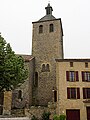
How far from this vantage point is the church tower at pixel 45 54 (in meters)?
37.3

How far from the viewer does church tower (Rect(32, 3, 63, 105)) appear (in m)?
37.3

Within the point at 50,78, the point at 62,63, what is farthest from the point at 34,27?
the point at 62,63

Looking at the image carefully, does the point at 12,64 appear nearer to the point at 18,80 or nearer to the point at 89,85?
the point at 18,80

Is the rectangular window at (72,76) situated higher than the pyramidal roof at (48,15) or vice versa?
the pyramidal roof at (48,15)

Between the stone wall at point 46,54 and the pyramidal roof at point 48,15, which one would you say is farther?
the pyramidal roof at point 48,15

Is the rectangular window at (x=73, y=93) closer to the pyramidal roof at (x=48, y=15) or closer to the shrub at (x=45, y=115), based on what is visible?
the shrub at (x=45, y=115)

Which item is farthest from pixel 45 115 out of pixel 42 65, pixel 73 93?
pixel 42 65

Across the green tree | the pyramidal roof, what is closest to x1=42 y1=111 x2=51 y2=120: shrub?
the green tree

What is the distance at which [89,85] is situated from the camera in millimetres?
29844

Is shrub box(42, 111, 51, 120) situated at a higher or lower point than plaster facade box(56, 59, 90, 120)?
lower

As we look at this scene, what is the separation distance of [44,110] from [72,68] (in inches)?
287

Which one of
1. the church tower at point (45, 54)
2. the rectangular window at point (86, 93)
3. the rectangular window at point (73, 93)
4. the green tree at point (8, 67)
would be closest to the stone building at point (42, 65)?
the church tower at point (45, 54)

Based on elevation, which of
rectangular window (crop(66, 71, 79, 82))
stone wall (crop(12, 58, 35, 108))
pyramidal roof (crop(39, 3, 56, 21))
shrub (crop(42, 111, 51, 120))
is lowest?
shrub (crop(42, 111, 51, 120))

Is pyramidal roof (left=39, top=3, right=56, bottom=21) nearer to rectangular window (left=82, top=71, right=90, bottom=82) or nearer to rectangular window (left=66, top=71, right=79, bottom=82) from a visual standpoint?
rectangular window (left=66, top=71, right=79, bottom=82)
